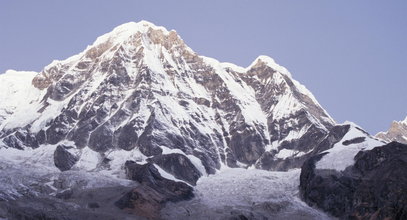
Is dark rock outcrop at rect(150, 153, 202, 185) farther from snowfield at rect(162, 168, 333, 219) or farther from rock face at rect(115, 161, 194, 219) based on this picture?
rock face at rect(115, 161, 194, 219)

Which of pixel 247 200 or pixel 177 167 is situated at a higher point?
pixel 177 167

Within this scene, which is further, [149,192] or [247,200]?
[149,192]

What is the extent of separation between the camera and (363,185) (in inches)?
6599

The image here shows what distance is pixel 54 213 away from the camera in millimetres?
141750

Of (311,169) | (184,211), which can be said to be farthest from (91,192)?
(311,169)

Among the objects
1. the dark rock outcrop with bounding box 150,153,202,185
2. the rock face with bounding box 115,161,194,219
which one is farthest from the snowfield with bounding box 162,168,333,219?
the rock face with bounding box 115,161,194,219

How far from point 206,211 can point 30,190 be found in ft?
120

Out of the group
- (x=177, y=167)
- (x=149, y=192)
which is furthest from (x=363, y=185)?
(x=177, y=167)

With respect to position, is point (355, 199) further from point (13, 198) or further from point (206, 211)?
point (13, 198)

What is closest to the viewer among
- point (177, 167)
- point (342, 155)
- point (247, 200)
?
point (247, 200)

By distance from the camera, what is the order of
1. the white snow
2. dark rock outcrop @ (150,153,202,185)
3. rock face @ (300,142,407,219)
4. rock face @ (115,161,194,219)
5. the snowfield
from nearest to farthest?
rock face @ (300,142,407,219), the snowfield, rock face @ (115,161,194,219), the white snow, dark rock outcrop @ (150,153,202,185)

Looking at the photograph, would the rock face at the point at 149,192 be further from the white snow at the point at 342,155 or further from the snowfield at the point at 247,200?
the white snow at the point at 342,155

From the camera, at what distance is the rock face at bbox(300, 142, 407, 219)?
15750 centimetres

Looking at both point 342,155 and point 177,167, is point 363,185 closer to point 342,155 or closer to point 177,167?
point 342,155
